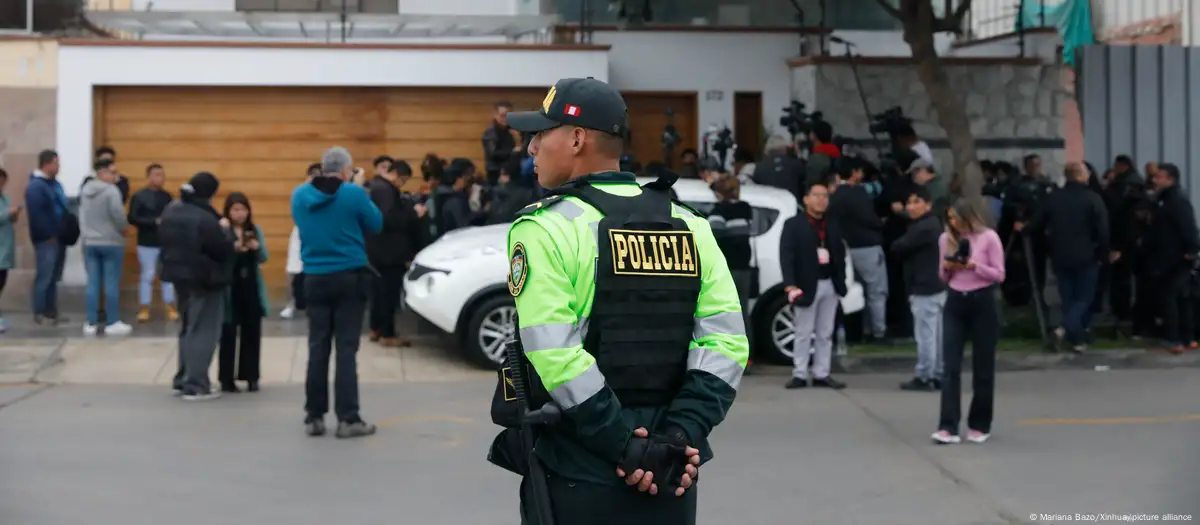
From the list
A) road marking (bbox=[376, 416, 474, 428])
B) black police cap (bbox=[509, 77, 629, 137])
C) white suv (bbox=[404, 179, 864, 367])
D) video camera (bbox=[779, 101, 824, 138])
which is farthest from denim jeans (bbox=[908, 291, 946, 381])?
black police cap (bbox=[509, 77, 629, 137])

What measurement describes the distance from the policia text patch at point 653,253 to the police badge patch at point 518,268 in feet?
0.75

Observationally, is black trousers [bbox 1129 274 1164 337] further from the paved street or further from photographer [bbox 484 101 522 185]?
photographer [bbox 484 101 522 185]

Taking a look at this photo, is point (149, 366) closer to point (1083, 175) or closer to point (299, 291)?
point (299, 291)

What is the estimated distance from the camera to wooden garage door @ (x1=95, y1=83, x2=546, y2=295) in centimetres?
1623

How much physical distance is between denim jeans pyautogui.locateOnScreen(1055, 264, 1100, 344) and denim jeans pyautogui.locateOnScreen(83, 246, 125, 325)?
8.95 m

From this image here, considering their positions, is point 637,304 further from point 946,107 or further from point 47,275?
point 47,275

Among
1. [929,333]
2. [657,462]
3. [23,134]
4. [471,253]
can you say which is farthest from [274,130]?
[657,462]

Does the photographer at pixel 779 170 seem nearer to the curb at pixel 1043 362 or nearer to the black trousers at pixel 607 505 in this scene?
the curb at pixel 1043 362

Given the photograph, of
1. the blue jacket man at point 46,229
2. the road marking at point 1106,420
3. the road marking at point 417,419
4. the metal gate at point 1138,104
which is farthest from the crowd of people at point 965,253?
the blue jacket man at point 46,229

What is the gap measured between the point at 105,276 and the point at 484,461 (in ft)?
22.3

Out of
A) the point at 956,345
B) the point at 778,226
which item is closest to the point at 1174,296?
the point at 778,226

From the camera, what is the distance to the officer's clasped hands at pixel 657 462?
3625 millimetres

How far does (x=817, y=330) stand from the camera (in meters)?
11.7

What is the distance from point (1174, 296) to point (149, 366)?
9229 millimetres
